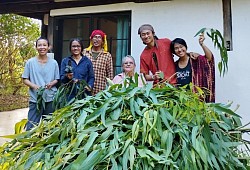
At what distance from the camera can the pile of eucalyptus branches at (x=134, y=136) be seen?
1191 millimetres

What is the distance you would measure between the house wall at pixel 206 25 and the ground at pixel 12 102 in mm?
6461

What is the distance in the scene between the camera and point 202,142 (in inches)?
49.3

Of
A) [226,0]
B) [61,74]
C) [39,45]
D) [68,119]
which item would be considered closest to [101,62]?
[61,74]

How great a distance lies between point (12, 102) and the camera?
34.6ft

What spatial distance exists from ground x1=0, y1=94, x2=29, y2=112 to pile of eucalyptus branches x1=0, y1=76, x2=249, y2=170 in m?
8.69

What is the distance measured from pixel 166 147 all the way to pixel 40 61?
8.19 ft

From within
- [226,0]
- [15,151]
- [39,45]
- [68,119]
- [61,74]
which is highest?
[226,0]

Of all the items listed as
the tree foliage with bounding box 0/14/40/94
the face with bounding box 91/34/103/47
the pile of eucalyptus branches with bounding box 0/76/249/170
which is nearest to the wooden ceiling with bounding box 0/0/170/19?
the face with bounding box 91/34/103/47

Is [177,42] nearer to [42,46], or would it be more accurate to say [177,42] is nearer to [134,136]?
[42,46]

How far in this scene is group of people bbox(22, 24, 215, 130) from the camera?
2.90 meters

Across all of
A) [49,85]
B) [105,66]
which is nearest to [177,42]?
[105,66]

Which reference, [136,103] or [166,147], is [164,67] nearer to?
[136,103]

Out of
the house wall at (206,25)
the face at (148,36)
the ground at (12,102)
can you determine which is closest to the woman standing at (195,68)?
the face at (148,36)

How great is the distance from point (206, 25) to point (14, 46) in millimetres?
8538
